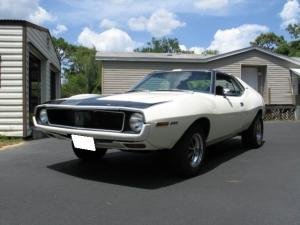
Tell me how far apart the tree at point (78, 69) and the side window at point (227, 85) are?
19064mm

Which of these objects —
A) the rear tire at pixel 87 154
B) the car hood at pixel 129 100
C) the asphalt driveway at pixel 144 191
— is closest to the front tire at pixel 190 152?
the asphalt driveway at pixel 144 191

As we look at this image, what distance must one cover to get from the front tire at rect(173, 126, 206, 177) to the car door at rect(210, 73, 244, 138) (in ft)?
1.97

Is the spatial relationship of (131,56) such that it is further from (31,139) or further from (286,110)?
(31,139)

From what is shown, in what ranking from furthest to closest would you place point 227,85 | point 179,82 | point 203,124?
point 227,85 < point 179,82 < point 203,124

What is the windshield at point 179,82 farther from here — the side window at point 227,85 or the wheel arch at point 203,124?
the wheel arch at point 203,124

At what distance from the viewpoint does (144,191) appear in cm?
569

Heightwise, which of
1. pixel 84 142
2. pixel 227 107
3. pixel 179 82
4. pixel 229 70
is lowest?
pixel 84 142

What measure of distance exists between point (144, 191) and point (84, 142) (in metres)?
1.01

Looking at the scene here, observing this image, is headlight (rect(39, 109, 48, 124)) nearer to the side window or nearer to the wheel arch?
the wheel arch

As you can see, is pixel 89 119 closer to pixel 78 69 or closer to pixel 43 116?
pixel 43 116

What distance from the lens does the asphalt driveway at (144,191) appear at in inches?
184

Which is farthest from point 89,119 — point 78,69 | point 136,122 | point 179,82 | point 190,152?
point 78,69

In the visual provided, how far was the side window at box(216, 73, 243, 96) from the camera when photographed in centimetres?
787

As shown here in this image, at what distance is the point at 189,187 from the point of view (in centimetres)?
593
